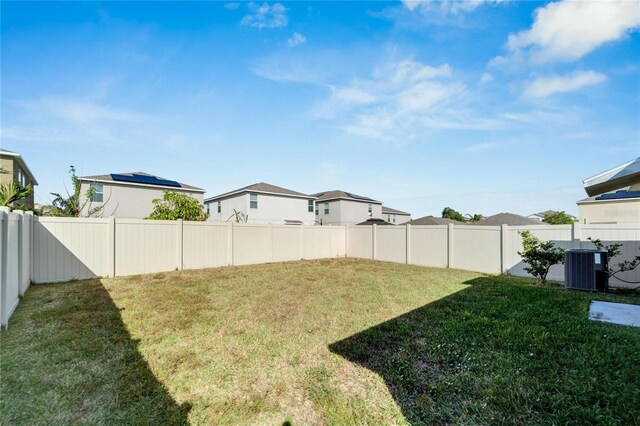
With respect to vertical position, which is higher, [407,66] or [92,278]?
[407,66]

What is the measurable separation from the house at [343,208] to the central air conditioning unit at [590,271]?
20.3 m

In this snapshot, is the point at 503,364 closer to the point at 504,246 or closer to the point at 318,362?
the point at 318,362

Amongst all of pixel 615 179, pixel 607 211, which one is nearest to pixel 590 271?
pixel 615 179

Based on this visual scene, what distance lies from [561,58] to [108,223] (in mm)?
13563

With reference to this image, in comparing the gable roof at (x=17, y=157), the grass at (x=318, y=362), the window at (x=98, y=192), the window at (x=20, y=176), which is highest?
the gable roof at (x=17, y=157)

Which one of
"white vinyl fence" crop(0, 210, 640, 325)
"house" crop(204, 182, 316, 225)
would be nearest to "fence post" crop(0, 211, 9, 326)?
"white vinyl fence" crop(0, 210, 640, 325)

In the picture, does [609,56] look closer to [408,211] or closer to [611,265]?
[611,265]

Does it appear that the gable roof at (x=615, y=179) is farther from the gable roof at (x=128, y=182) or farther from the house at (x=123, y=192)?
the gable roof at (x=128, y=182)

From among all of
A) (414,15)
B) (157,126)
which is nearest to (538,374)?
(414,15)

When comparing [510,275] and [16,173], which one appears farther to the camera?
[16,173]

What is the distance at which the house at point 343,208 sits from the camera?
2720cm

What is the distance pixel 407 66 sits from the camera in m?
9.34

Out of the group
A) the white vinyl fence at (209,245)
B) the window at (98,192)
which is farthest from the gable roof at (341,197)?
the window at (98,192)

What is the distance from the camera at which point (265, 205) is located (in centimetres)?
2331
